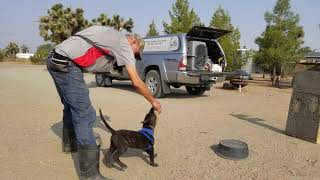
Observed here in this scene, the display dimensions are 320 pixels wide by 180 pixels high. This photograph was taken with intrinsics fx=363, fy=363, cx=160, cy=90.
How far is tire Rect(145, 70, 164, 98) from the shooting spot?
36.3ft

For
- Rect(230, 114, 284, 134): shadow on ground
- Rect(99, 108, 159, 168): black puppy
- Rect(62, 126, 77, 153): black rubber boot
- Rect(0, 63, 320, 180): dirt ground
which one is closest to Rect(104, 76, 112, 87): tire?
Rect(0, 63, 320, 180): dirt ground

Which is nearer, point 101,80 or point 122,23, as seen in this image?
point 101,80

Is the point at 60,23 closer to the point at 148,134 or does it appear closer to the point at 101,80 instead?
the point at 101,80

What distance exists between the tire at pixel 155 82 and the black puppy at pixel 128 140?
22.0 feet

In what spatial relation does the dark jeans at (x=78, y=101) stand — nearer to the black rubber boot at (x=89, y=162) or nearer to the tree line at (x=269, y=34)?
the black rubber boot at (x=89, y=162)

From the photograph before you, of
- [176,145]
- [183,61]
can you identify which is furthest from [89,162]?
[183,61]

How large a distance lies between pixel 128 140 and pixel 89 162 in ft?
1.83

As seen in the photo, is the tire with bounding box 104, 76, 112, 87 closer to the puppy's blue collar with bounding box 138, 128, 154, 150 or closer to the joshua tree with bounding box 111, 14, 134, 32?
the puppy's blue collar with bounding box 138, 128, 154, 150

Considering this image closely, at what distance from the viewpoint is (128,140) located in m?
4.18

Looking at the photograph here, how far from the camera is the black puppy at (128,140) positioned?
4168mm

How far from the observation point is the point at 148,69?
38.6 feet

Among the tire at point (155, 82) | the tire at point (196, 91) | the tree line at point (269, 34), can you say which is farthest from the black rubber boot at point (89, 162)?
the tree line at point (269, 34)

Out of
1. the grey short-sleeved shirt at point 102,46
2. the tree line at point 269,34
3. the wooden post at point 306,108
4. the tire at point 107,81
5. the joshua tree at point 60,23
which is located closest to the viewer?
the grey short-sleeved shirt at point 102,46

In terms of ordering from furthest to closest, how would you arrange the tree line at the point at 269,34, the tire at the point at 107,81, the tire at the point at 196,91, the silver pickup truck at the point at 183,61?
the tree line at the point at 269,34
the tire at the point at 107,81
the tire at the point at 196,91
the silver pickup truck at the point at 183,61
